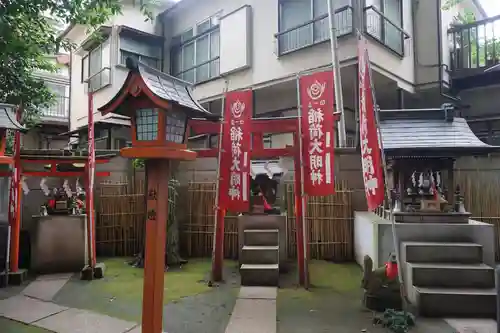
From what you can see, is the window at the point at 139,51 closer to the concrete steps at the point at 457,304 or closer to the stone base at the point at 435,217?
the stone base at the point at 435,217

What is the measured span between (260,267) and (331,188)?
2.38 meters

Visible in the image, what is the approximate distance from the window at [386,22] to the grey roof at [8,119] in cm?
890

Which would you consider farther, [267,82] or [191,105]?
[267,82]

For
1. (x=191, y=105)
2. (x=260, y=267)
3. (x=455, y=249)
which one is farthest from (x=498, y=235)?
(x=191, y=105)

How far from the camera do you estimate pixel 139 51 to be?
48.5ft

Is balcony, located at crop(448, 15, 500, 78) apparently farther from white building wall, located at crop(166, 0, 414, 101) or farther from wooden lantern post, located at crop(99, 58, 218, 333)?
wooden lantern post, located at crop(99, 58, 218, 333)

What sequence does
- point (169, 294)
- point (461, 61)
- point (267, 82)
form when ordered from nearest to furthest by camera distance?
point (169, 294)
point (267, 82)
point (461, 61)

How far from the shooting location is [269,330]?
16.9 ft

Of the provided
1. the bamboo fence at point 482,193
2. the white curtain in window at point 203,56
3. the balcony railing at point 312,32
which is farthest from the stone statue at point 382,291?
the white curtain in window at point 203,56

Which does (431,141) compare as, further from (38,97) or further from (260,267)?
(38,97)

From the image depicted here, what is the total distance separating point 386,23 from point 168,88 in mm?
8975

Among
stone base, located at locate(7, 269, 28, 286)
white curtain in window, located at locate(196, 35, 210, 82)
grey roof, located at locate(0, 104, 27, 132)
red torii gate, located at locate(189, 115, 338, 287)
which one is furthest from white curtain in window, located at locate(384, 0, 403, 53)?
stone base, located at locate(7, 269, 28, 286)

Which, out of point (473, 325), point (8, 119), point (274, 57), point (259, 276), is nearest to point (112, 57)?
point (274, 57)

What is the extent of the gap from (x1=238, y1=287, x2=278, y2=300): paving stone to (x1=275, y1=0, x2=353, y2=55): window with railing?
696 cm
